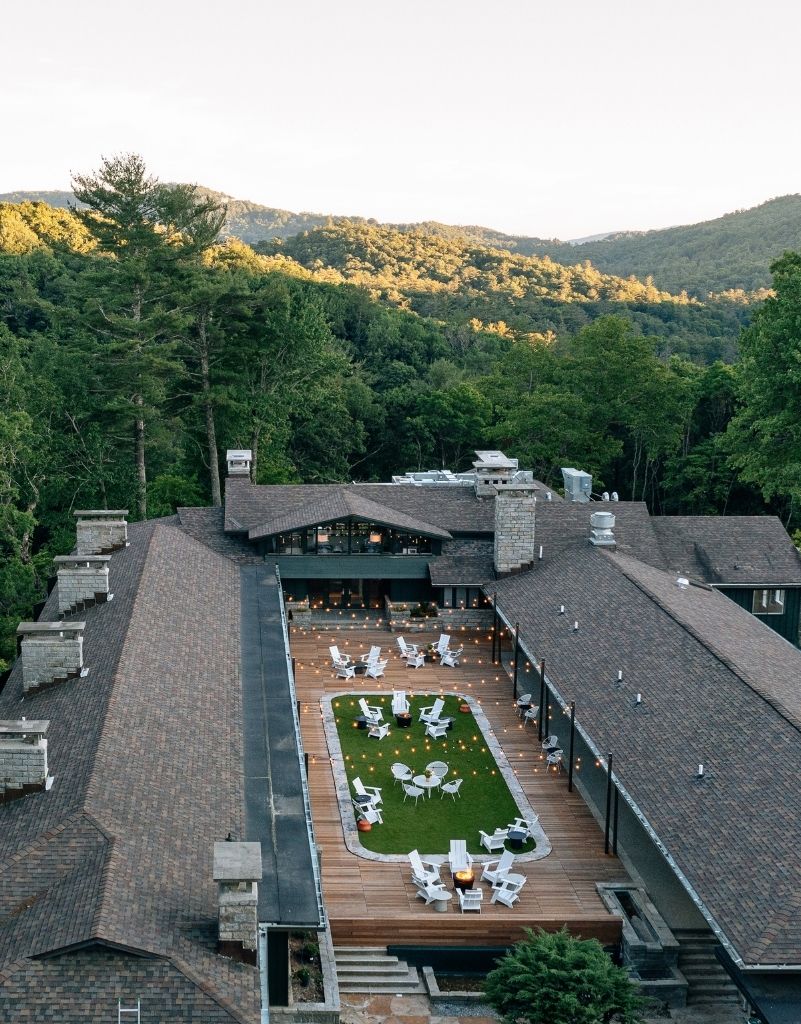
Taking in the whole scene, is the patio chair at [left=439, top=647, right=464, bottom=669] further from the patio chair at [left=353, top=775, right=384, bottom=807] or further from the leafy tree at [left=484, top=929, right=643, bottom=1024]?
the leafy tree at [left=484, top=929, right=643, bottom=1024]

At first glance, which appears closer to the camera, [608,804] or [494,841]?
[608,804]

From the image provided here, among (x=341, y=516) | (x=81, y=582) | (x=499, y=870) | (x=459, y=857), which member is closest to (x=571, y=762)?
(x=499, y=870)

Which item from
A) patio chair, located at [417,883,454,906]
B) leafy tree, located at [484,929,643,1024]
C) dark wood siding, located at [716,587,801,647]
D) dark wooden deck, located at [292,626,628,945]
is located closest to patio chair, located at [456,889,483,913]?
dark wooden deck, located at [292,626,628,945]

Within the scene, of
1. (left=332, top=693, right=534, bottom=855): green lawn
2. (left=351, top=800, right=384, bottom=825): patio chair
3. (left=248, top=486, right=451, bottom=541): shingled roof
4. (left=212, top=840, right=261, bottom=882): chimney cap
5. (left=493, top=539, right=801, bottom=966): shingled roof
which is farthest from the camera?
(left=248, top=486, right=451, bottom=541): shingled roof

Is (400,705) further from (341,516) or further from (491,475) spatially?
(491,475)

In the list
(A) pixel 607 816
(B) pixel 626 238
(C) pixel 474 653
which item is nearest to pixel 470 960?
(A) pixel 607 816

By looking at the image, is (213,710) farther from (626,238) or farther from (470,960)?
(626,238)
